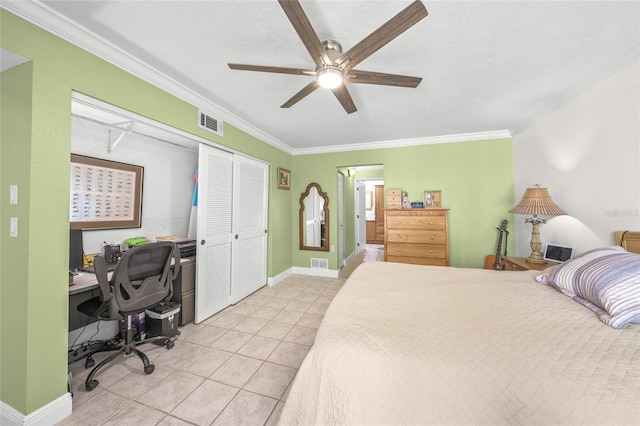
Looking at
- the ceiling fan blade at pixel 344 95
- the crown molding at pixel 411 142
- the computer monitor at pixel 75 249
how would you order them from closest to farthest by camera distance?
the ceiling fan blade at pixel 344 95, the computer monitor at pixel 75 249, the crown molding at pixel 411 142

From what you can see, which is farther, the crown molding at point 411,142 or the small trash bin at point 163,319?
the crown molding at point 411,142

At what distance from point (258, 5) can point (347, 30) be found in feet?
1.82

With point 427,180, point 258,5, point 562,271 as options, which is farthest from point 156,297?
point 427,180

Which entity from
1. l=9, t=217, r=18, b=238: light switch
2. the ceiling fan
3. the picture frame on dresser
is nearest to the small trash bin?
l=9, t=217, r=18, b=238: light switch

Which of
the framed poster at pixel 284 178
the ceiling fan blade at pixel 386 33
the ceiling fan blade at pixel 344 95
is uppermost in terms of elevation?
the ceiling fan blade at pixel 344 95

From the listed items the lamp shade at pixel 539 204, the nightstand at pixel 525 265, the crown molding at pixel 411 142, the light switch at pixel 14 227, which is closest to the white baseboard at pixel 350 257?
the crown molding at pixel 411 142

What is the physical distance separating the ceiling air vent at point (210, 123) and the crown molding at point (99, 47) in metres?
0.06

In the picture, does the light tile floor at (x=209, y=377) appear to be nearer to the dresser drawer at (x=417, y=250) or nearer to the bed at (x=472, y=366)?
the bed at (x=472, y=366)

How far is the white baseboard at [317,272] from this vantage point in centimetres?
427

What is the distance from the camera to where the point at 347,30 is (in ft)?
4.82

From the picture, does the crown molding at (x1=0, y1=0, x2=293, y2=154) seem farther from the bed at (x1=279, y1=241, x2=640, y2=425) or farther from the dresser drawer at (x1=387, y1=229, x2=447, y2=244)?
the dresser drawer at (x1=387, y1=229, x2=447, y2=244)

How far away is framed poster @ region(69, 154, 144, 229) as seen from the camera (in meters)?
2.19

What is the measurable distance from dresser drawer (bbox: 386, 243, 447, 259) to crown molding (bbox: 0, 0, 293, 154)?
9.74 feet

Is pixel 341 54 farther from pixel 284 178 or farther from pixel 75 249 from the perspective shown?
pixel 284 178
